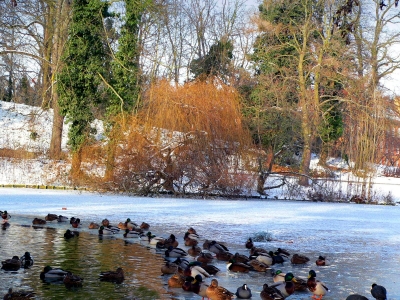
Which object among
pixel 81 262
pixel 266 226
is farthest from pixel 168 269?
pixel 266 226

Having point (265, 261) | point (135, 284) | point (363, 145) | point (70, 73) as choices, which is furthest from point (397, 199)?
point (135, 284)

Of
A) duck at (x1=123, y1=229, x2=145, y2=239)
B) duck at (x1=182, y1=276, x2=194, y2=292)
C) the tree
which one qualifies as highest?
the tree

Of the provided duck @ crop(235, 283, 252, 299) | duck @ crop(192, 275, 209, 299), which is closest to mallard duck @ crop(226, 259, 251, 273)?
duck @ crop(192, 275, 209, 299)

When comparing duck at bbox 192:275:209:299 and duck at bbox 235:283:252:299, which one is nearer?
duck at bbox 235:283:252:299

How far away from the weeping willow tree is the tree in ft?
12.8

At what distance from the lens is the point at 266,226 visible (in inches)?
620

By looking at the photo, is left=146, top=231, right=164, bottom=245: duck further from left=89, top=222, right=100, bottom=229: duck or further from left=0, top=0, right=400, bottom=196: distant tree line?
left=0, top=0, right=400, bottom=196: distant tree line

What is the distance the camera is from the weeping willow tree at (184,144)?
23.6 meters

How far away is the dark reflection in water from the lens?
26.4 ft

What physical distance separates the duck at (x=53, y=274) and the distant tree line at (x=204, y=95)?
1328 cm

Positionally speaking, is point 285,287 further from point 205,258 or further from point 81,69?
point 81,69

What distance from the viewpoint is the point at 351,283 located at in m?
9.12

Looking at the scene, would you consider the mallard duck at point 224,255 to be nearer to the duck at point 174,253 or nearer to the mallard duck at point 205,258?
the mallard duck at point 205,258

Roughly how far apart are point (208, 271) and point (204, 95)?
610 inches
